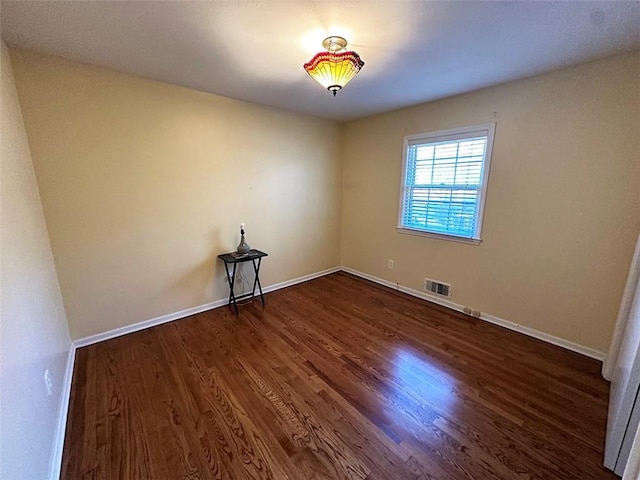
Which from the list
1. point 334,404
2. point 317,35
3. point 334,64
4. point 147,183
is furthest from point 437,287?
point 147,183

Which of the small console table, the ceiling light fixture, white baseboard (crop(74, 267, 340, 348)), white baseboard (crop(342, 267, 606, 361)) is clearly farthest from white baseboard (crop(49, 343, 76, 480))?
white baseboard (crop(342, 267, 606, 361))

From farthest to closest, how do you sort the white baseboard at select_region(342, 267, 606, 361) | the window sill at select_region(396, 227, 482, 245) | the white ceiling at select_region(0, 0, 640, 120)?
the window sill at select_region(396, 227, 482, 245)
the white baseboard at select_region(342, 267, 606, 361)
the white ceiling at select_region(0, 0, 640, 120)

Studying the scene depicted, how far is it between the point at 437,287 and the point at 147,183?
3357 mm

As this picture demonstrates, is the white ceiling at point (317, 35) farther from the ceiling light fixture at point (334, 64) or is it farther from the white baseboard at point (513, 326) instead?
the white baseboard at point (513, 326)

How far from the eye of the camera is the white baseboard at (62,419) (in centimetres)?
132

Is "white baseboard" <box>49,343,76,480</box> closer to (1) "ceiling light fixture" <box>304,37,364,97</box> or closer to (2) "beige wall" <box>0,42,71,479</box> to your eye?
(2) "beige wall" <box>0,42,71,479</box>

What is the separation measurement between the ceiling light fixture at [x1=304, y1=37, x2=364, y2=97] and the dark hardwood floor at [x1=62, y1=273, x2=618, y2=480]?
2.15 m

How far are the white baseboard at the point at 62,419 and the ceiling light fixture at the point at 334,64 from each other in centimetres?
265

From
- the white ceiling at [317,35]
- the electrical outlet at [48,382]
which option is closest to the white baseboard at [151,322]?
the electrical outlet at [48,382]

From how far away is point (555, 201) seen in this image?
2.30 metres

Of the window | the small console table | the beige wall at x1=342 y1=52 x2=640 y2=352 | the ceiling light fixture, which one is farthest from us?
the small console table

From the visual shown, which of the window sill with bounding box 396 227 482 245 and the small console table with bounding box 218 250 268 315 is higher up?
the window sill with bounding box 396 227 482 245

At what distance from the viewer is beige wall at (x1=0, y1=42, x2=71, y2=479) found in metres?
1.01

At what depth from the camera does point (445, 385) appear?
1.92 metres
